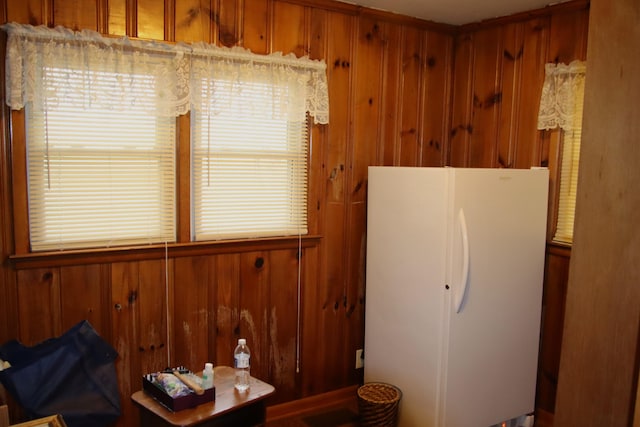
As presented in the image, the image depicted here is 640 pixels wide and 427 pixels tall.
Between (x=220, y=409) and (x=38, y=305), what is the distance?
989mm

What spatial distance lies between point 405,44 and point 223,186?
156cm

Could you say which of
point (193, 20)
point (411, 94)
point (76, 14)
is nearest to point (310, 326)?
point (411, 94)

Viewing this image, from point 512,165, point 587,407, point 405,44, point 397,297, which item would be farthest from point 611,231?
point 405,44

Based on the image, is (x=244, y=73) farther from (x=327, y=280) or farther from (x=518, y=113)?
(x=518, y=113)

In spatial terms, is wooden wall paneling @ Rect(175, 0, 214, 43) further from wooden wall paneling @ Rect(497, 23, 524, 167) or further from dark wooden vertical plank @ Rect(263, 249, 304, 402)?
wooden wall paneling @ Rect(497, 23, 524, 167)

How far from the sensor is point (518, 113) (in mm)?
3242

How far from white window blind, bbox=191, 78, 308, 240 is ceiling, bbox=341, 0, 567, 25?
2.83 ft

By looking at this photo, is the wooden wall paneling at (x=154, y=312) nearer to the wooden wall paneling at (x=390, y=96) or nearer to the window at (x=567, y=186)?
the wooden wall paneling at (x=390, y=96)

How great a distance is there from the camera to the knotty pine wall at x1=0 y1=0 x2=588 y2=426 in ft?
8.00

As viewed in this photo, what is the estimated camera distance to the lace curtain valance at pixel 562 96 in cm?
290

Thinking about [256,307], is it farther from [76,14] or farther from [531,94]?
[531,94]

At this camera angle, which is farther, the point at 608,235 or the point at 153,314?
the point at 153,314

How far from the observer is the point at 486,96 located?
3.44 meters

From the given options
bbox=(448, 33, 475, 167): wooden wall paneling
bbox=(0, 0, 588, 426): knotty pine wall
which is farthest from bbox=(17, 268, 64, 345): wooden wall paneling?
bbox=(448, 33, 475, 167): wooden wall paneling
